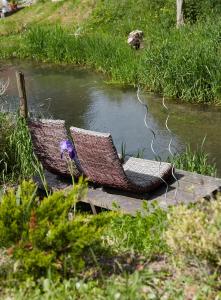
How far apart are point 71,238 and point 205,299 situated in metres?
0.83

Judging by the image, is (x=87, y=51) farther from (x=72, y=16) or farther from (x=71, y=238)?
(x=71, y=238)

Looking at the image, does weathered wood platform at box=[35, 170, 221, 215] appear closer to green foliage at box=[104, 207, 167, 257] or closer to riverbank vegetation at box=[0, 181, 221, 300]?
green foliage at box=[104, 207, 167, 257]

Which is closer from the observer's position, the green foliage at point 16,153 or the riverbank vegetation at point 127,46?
the green foliage at point 16,153

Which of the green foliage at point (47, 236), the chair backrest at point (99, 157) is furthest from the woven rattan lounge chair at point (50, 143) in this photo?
the green foliage at point (47, 236)

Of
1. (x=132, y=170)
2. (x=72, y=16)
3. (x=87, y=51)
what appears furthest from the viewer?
(x=72, y=16)

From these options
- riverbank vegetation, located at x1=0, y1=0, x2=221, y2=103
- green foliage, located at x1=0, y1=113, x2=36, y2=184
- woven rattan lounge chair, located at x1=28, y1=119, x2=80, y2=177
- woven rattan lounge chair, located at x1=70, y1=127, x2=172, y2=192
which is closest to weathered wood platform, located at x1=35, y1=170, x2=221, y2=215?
woven rattan lounge chair, located at x1=70, y1=127, x2=172, y2=192

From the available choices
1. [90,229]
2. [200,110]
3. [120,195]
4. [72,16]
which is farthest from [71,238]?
[72,16]

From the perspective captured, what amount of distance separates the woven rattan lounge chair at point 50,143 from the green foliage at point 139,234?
1.26 metres

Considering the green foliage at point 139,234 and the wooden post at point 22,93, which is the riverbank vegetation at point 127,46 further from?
the green foliage at point 139,234

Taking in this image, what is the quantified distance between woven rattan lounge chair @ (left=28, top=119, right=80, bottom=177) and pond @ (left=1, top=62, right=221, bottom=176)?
2.19m

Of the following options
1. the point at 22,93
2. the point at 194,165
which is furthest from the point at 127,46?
the point at 194,165

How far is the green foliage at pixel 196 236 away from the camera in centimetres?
338

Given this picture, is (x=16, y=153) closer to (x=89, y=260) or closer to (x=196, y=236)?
(x=89, y=260)

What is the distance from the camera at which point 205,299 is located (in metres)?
3.35
